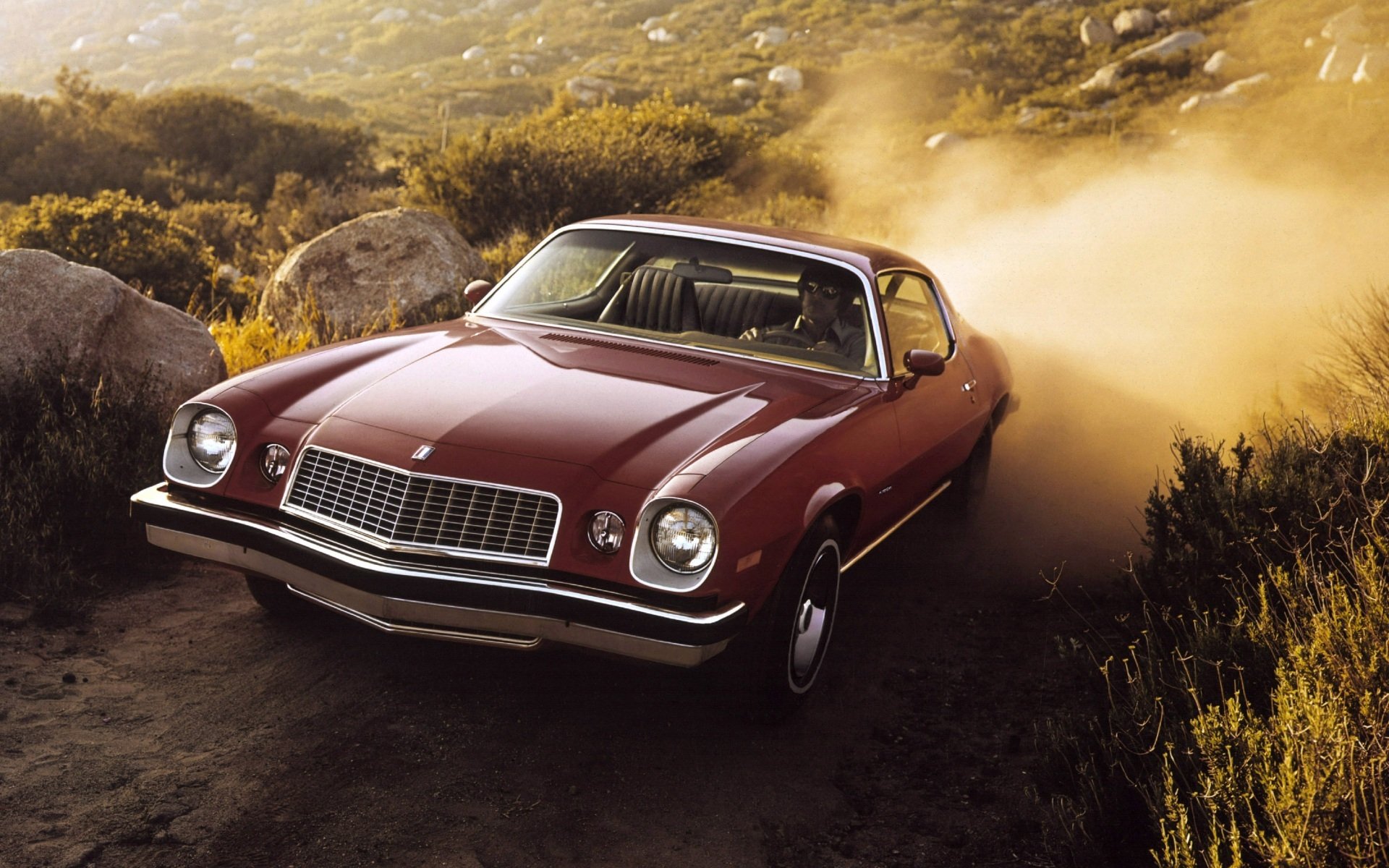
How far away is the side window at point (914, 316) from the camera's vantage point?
595cm

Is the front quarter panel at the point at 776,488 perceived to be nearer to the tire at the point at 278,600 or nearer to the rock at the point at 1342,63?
the tire at the point at 278,600

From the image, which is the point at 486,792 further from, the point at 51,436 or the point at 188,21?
the point at 188,21

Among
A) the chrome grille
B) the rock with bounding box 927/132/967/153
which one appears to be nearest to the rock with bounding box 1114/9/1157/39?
the rock with bounding box 927/132/967/153

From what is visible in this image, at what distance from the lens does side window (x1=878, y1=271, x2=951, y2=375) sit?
19.5 feet

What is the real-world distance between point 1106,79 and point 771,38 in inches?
869

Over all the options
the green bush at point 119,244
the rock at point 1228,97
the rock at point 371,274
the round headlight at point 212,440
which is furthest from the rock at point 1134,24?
the round headlight at point 212,440

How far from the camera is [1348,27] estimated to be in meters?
33.2

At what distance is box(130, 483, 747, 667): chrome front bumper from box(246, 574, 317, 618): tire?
0.95m

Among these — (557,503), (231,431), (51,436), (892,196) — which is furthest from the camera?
(892,196)

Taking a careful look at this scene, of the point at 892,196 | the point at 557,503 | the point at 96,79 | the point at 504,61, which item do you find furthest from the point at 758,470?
the point at 96,79

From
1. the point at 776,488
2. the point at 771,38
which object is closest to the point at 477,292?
the point at 776,488

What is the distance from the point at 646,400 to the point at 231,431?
1429 mm

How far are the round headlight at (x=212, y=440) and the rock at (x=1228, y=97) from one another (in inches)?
1213

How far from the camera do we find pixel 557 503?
3.57m
